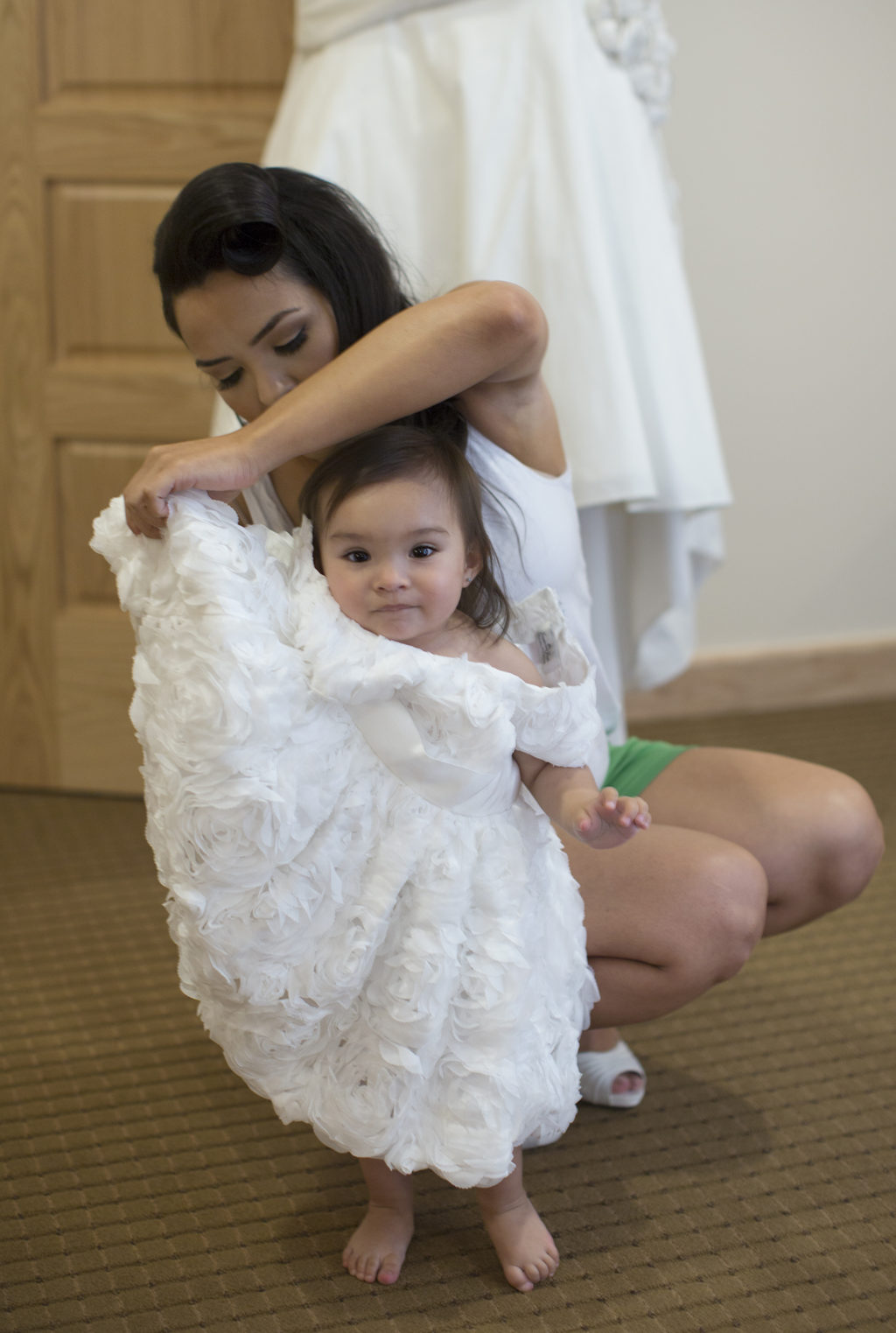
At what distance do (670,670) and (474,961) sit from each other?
892 mm

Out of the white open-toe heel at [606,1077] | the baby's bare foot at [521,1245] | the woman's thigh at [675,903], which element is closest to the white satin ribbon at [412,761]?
the woman's thigh at [675,903]

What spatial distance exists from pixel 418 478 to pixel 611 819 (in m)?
0.28

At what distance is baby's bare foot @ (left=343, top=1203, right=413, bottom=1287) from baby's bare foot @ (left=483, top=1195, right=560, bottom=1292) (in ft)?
0.24

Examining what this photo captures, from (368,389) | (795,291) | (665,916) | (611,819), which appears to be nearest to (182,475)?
(368,389)

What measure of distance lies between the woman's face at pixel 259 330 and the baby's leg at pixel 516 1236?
0.67m

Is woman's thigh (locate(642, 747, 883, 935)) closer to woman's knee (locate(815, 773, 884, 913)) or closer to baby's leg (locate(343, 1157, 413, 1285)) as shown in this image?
woman's knee (locate(815, 773, 884, 913))

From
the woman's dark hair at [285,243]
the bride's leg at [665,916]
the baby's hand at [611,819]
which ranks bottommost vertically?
the bride's leg at [665,916]

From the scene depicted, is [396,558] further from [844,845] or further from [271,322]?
[844,845]

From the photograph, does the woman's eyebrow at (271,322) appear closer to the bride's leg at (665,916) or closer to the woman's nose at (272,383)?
the woman's nose at (272,383)

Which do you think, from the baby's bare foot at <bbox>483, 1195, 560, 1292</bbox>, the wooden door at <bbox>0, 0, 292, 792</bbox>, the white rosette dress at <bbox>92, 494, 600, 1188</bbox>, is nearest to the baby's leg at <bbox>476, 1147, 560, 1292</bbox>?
the baby's bare foot at <bbox>483, 1195, 560, 1292</bbox>

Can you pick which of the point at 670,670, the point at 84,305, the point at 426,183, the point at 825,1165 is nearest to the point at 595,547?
the point at 670,670

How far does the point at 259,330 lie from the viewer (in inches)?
37.9

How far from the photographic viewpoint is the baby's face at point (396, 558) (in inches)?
34.0

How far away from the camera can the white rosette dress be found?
2.67 feet
